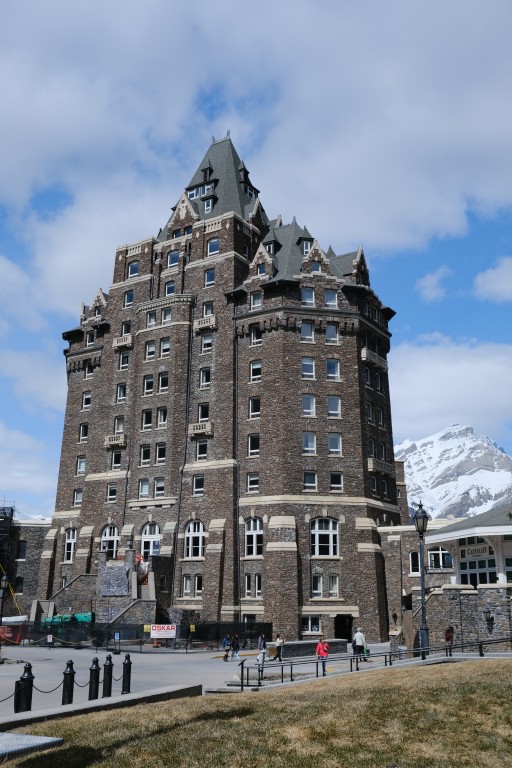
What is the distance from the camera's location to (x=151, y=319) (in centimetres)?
6431

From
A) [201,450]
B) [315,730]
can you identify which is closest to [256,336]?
[201,450]

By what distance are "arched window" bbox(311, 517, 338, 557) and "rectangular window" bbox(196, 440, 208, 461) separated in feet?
35.1

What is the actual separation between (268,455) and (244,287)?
47.4ft

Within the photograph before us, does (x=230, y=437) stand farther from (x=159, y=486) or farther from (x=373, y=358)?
(x=373, y=358)

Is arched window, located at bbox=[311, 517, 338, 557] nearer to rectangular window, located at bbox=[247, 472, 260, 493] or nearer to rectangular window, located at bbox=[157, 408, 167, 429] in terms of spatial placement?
rectangular window, located at bbox=[247, 472, 260, 493]

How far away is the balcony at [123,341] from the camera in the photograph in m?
65.2

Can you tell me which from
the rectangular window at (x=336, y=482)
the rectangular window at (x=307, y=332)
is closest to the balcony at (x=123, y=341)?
the rectangular window at (x=307, y=332)

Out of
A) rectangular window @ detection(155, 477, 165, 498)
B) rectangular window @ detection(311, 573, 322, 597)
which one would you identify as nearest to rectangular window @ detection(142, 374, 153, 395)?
rectangular window @ detection(155, 477, 165, 498)

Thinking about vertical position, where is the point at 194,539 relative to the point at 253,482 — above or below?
below

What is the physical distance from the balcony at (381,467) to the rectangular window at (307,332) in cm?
1064

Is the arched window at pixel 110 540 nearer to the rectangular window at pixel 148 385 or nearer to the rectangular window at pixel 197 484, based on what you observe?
the rectangular window at pixel 197 484

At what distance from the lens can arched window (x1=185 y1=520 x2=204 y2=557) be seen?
55.9 meters

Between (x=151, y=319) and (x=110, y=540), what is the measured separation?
765 inches

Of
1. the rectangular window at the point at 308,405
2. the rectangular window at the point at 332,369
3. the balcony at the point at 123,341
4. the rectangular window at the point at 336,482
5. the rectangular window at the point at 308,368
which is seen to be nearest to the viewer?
the rectangular window at the point at 336,482
